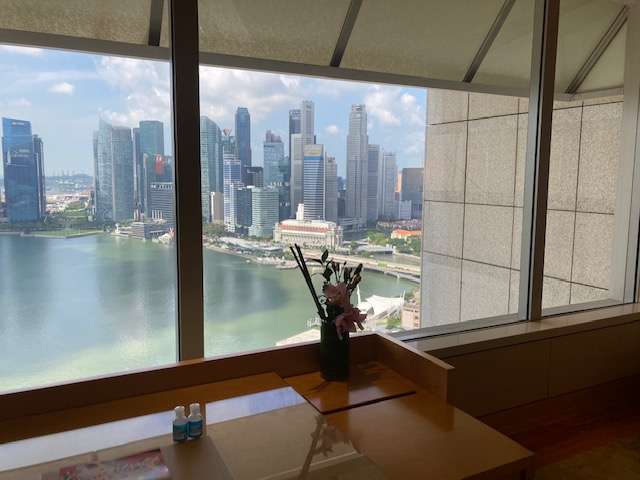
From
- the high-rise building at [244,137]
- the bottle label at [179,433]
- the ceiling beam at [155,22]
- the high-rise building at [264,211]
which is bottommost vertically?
the bottle label at [179,433]

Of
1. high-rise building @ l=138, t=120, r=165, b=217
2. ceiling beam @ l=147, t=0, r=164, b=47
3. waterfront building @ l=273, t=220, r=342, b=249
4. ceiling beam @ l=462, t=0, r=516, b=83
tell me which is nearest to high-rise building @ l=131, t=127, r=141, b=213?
high-rise building @ l=138, t=120, r=165, b=217

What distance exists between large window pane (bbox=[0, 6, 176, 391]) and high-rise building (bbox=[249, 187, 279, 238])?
1.45 ft

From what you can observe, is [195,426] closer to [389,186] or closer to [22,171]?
[22,171]

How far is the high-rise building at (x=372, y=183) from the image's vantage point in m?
2.73

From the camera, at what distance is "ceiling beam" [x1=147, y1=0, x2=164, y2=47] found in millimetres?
2094

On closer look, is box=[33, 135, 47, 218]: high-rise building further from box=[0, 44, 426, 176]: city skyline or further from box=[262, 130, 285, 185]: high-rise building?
box=[262, 130, 285, 185]: high-rise building

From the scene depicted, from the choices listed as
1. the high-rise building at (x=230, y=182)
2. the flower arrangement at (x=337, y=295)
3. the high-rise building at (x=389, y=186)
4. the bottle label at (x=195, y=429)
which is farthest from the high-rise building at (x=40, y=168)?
the high-rise building at (x=389, y=186)

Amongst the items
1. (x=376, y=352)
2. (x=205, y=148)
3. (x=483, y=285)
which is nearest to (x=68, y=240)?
(x=205, y=148)

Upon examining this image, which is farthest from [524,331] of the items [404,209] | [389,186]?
[389,186]

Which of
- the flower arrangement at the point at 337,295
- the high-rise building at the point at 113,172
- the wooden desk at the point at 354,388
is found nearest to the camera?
the wooden desk at the point at 354,388

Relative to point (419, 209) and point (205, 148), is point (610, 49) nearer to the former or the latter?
point (419, 209)

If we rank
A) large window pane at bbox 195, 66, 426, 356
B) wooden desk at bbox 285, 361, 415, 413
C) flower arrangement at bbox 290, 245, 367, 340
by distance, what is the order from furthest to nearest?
large window pane at bbox 195, 66, 426, 356, flower arrangement at bbox 290, 245, 367, 340, wooden desk at bbox 285, 361, 415, 413

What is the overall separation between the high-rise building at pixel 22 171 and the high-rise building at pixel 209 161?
0.60m

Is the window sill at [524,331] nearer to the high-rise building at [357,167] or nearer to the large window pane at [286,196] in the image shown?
the large window pane at [286,196]
